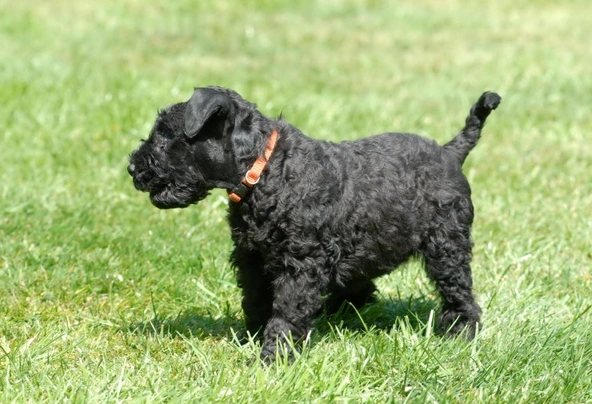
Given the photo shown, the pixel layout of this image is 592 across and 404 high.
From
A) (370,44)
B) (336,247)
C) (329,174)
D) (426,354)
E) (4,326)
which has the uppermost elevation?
(370,44)

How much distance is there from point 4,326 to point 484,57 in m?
9.20

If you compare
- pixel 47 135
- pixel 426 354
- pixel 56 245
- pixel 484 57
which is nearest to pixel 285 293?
pixel 426 354

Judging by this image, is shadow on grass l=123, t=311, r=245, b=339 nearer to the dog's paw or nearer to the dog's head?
the dog's head

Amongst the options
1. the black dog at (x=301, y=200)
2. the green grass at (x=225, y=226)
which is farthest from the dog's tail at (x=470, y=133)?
the green grass at (x=225, y=226)

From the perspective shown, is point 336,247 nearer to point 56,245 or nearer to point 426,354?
point 426,354

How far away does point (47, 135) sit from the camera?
7.83m

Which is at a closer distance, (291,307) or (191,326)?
(291,307)

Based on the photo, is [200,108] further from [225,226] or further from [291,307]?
[225,226]

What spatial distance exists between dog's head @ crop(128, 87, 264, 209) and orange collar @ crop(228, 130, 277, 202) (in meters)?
0.03

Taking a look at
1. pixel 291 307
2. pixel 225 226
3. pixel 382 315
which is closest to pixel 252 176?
pixel 291 307

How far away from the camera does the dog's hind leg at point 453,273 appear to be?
15.3 feet

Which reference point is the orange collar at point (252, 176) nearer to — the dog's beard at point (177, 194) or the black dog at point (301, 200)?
the black dog at point (301, 200)

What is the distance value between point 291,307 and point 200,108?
101 centimetres

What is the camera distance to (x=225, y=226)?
6.32 metres
